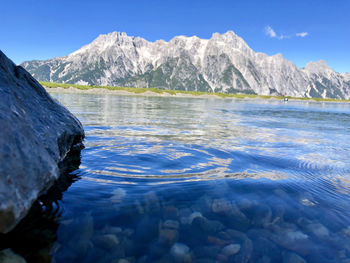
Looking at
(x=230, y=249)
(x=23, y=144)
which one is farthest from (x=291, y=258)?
(x=23, y=144)

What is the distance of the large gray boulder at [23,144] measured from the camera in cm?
339

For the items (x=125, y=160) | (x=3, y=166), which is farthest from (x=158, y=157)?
(x=3, y=166)

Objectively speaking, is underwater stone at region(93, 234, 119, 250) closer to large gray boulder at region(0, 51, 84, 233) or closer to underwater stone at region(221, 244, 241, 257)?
large gray boulder at region(0, 51, 84, 233)

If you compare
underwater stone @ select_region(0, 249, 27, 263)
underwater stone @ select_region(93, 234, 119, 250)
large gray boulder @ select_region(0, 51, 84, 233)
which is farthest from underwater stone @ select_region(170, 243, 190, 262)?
large gray boulder @ select_region(0, 51, 84, 233)

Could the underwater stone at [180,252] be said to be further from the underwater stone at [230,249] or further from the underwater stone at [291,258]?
the underwater stone at [291,258]

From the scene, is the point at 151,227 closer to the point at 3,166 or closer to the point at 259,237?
the point at 259,237

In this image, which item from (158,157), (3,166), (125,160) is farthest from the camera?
(158,157)

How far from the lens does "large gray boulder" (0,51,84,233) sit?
339 cm

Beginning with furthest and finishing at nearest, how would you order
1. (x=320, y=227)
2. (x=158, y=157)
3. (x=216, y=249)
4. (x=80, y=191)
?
(x=158, y=157) → (x=80, y=191) → (x=320, y=227) → (x=216, y=249)

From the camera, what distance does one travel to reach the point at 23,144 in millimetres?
4180

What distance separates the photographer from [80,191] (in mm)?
5383

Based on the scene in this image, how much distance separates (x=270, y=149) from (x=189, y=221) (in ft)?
25.9

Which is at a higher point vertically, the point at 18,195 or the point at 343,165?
the point at 18,195

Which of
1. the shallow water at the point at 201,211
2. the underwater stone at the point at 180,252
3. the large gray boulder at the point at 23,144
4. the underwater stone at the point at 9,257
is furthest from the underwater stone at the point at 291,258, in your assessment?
the large gray boulder at the point at 23,144
